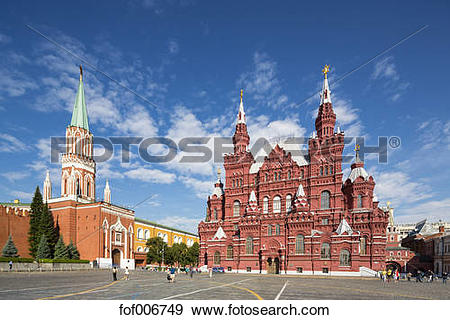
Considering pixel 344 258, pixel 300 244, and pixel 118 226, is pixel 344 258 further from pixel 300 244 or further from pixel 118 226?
pixel 118 226

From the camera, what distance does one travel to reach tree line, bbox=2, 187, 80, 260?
5194 centimetres

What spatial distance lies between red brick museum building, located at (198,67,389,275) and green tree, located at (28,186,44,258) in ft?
89.0

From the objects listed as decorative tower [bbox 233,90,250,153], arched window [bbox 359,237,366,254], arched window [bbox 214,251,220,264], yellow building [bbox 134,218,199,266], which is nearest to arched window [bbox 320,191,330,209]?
arched window [bbox 359,237,366,254]

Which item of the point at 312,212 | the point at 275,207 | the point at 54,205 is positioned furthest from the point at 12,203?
the point at 312,212

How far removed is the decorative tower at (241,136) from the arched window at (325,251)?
22231 mm

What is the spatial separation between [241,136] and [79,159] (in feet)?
111

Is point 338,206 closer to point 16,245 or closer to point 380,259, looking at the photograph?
point 380,259

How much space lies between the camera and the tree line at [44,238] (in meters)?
51.9

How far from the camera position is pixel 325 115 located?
5397 centimetres

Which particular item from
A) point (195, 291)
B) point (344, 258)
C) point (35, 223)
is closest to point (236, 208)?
point (344, 258)

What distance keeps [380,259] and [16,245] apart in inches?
2201

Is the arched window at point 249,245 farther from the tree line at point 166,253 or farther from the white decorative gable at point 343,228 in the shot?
the tree line at point 166,253

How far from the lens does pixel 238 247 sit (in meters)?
53.6

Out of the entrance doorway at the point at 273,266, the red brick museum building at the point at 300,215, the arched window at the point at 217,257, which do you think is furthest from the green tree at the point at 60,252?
the entrance doorway at the point at 273,266
